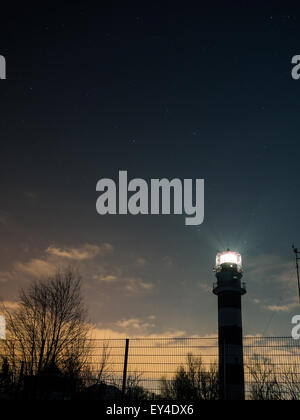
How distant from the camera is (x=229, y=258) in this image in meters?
40.2

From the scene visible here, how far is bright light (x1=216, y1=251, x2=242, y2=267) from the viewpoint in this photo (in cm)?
3997

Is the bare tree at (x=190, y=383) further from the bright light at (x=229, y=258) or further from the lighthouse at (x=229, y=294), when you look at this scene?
the bright light at (x=229, y=258)

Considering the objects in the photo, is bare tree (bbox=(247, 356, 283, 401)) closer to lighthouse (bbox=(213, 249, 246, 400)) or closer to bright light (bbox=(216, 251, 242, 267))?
lighthouse (bbox=(213, 249, 246, 400))

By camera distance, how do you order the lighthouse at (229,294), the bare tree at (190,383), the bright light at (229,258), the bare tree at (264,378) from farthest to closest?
the bright light at (229,258) < the lighthouse at (229,294) < the bare tree at (264,378) < the bare tree at (190,383)

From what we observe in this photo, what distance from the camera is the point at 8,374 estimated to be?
15312 millimetres

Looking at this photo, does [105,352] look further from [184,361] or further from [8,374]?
[8,374]

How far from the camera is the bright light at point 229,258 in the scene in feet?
131

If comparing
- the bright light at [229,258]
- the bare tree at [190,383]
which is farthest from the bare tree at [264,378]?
the bright light at [229,258]

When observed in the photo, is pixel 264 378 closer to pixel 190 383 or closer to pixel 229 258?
pixel 190 383

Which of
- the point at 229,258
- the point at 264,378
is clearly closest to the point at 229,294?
the point at 229,258

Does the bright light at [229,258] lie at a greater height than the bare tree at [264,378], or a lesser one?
greater

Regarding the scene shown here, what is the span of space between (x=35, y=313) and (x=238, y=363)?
1564 cm

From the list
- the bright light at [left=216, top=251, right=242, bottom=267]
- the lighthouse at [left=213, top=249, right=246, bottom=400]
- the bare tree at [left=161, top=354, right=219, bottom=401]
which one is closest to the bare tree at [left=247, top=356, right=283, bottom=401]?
the bare tree at [left=161, top=354, right=219, bottom=401]
